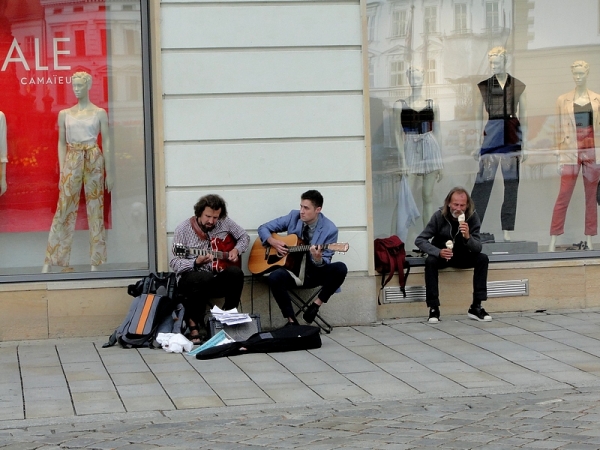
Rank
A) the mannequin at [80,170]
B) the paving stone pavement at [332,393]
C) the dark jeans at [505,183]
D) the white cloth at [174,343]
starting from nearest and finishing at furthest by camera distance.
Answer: the paving stone pavement at [332,393] → the white cloth at [174,343] → the mannequin at [80,170] → the dark jeans at [505,183]

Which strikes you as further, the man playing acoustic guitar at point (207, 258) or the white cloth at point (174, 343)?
the man playing acoustic guitar at point (207, 258)

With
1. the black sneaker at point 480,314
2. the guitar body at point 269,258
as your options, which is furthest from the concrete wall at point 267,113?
the black sneaker at point 480,314

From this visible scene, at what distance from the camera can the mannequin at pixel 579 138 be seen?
37.1 feet

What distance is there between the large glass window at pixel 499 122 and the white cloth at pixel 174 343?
9.22ft

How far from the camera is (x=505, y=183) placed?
1131 cm

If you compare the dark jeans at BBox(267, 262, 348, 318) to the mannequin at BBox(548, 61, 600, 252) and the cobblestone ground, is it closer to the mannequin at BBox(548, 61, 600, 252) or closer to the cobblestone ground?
the cobblestone ground

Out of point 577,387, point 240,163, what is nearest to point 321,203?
point 240,163

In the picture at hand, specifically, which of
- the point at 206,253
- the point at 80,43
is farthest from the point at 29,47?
the point at 206,253

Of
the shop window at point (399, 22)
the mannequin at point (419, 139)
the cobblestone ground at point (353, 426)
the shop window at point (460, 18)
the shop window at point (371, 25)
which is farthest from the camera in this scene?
the shop window at point (460, 18)

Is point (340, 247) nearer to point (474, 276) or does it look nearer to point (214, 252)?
point (214, 252)

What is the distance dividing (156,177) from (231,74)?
1.15 meters

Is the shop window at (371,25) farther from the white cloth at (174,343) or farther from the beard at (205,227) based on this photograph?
the white cloth at (174,343)

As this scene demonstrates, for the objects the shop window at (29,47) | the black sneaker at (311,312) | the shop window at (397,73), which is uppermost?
the shop window at (29,47)

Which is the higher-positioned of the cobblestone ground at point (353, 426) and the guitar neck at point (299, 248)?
the guitar neck at point (299, 248)
